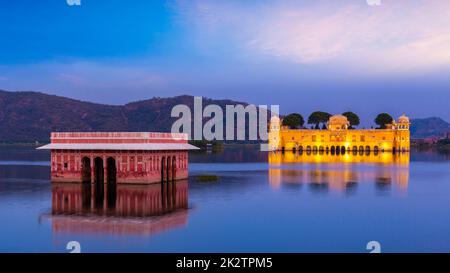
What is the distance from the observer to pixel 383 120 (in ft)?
426

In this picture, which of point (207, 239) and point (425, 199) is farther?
point (425, 199)

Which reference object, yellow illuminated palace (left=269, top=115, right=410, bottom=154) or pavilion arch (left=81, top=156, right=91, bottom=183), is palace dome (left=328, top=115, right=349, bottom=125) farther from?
pavilion arch (left=81, top=156, right=91, bottom=183)

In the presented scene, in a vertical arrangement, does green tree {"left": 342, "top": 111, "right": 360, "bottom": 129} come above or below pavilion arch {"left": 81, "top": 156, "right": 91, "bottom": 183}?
above

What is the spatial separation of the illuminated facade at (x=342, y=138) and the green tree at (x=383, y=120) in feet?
19.8

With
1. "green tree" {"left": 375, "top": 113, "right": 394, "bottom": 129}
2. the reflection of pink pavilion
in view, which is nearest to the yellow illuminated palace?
"green tree" {"left": 375, "top": 113, "right": 394, "bottom": 129}

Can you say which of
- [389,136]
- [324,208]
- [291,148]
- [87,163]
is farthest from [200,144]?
[324,208]

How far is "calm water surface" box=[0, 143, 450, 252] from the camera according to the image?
1872 centimetres

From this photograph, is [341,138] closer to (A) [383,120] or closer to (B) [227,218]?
(A) [383,120]

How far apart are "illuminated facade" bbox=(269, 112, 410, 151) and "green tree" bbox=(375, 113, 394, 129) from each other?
19.8 ft

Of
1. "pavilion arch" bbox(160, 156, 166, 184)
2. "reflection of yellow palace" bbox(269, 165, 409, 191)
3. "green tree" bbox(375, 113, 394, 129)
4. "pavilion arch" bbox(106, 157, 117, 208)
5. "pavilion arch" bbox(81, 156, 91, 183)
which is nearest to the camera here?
"pavilion arch" bbox(106, 157, 117, 208)
